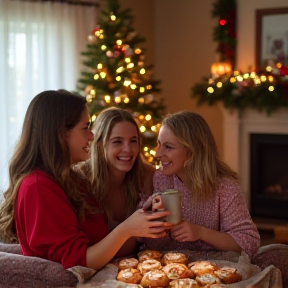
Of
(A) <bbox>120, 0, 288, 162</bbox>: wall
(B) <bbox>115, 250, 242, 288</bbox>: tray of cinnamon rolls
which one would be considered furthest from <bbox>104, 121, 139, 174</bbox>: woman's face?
(A) <bbox>120, 0, 288, 162</bbox>: wall

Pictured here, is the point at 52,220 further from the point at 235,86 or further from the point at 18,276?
the point at 235,86

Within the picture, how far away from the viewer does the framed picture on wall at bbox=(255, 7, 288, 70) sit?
5.52 metres

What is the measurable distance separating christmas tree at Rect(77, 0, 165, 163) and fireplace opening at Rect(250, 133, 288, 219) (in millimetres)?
1309

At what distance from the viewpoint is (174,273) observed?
1795mm

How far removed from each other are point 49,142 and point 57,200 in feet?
0.66

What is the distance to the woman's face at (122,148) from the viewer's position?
7.65 ft

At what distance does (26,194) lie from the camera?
190cm

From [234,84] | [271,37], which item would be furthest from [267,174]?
[271,37]

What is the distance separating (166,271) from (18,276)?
1.62 ft

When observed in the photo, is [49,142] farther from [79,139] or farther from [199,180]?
[199,180]

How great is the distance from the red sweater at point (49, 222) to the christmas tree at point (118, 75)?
9.17 ft

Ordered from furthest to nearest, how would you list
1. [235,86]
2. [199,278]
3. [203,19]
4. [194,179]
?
[203,19]
[235,86]
[194,179]
[199,278]

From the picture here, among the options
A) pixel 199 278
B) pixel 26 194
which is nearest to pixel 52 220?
pixel 26 194

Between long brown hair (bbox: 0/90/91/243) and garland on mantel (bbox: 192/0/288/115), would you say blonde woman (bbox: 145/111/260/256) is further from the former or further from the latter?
garland on mantel (bbox: 192/0/288/115)
